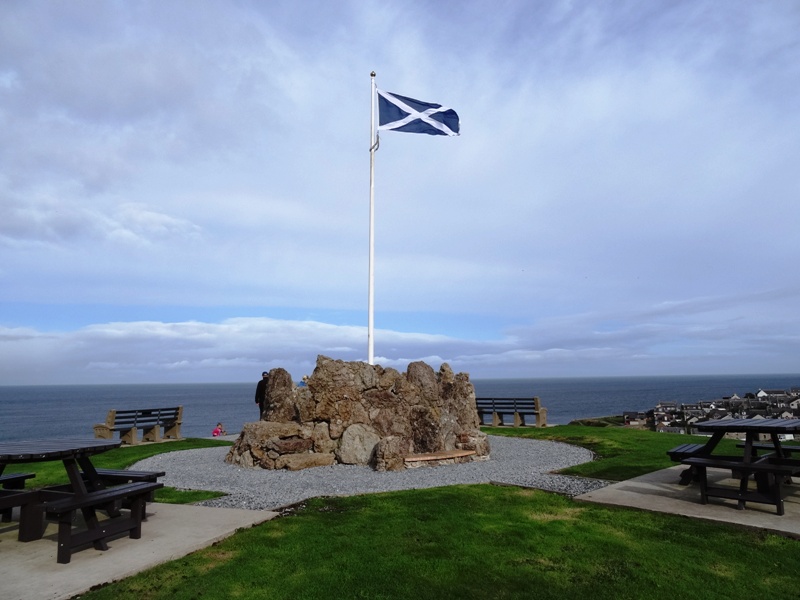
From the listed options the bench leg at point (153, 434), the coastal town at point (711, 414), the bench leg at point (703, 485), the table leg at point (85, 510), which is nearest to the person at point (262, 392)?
the bench leg at point (153, 434)

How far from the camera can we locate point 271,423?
520 inches

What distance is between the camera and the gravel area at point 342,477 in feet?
30.9

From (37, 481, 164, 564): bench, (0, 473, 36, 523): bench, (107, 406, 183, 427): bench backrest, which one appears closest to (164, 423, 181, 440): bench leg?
(107, 406, 183, 427): bench backrest

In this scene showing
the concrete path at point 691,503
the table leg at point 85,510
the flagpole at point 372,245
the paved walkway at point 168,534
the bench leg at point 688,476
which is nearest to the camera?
the paved walkway at point 168,534

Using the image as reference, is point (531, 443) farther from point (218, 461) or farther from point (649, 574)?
point (649, 574)

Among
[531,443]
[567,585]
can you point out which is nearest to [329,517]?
[567,585]

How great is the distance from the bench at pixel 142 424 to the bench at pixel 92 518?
11153 millimetres

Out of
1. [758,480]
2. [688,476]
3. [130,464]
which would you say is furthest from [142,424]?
[758,480]

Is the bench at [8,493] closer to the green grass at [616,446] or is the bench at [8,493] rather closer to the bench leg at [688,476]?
the green grass at [616,446]

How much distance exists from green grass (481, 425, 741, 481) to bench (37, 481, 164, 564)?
26.2ft

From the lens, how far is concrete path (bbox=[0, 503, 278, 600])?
504cm

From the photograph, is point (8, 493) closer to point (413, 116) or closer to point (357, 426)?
point (357, 426)

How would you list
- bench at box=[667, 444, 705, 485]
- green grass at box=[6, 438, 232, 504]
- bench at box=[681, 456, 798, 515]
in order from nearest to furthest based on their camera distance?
bench at box=[681, 456, 798, 515] → bench at box=[667, 444, 705, 485] → green grass at box=[6, 438, 232, 504]

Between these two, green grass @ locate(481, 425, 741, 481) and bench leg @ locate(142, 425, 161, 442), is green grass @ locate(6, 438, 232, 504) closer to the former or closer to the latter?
bench leg @ locate(142, 425, 161, 442)
